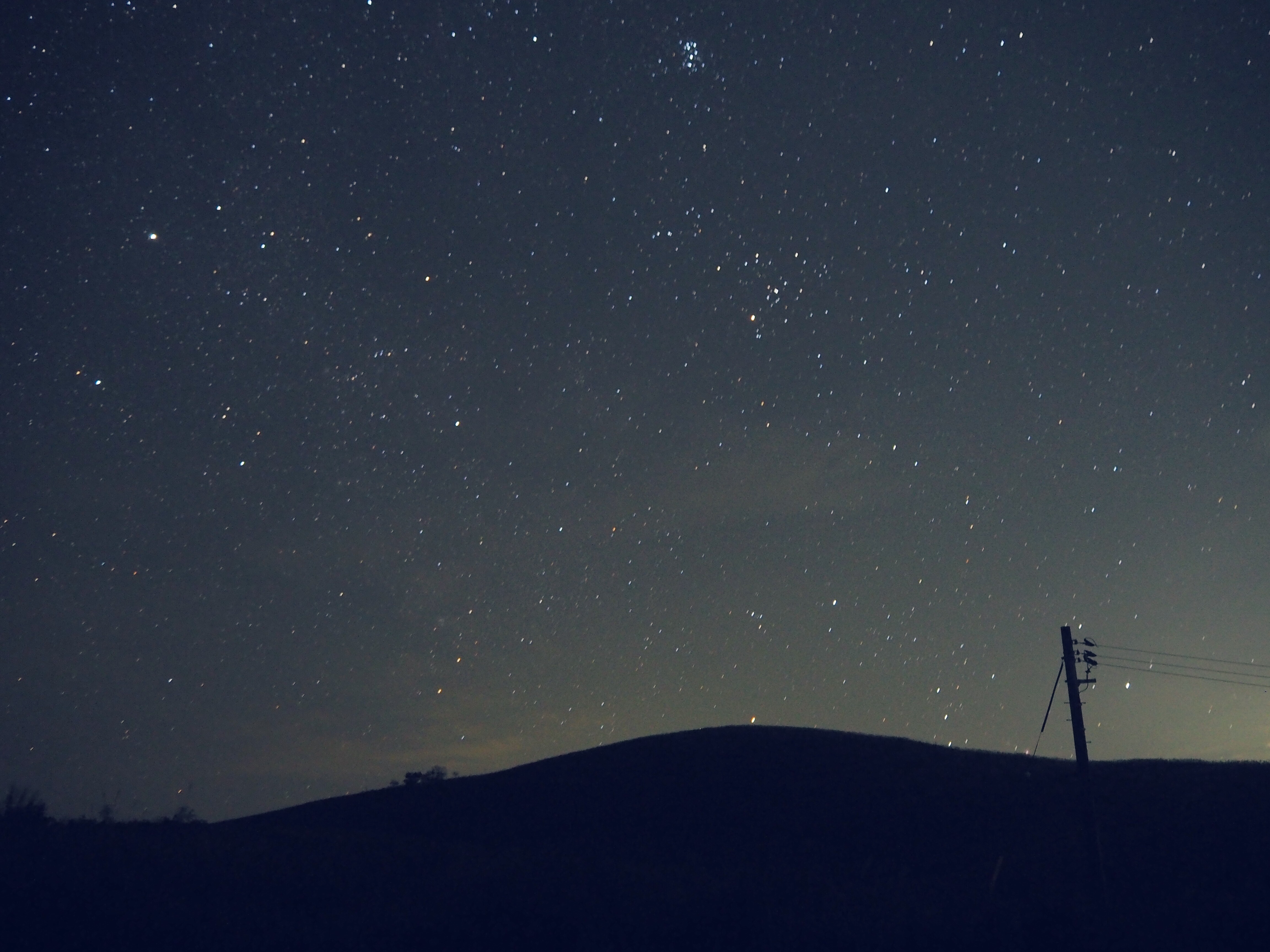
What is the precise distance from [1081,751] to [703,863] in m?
18.5

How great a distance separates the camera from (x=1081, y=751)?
21516 mm

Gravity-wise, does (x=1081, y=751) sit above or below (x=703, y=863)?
above

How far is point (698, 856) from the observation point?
3662 cm

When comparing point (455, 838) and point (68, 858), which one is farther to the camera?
point (455, 838)

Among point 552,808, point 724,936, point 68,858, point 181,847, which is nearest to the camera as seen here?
point 724,936

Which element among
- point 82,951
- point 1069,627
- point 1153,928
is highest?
point 1069,627

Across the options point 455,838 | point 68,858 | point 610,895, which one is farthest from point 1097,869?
point 68,858

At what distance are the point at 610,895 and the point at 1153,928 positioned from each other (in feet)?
52.9

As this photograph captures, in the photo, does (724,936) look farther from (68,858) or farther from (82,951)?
(68,858)

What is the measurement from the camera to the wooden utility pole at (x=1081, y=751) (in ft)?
69.2

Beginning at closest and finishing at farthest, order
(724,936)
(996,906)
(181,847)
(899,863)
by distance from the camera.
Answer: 1. (724,936)
2. (996,906)
3. (181,847)
4. (899,863)

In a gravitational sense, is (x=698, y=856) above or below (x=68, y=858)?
below

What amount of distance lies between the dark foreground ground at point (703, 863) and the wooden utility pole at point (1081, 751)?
2.33 metres

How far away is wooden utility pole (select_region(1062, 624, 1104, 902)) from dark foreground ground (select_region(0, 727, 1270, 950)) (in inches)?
91.7
